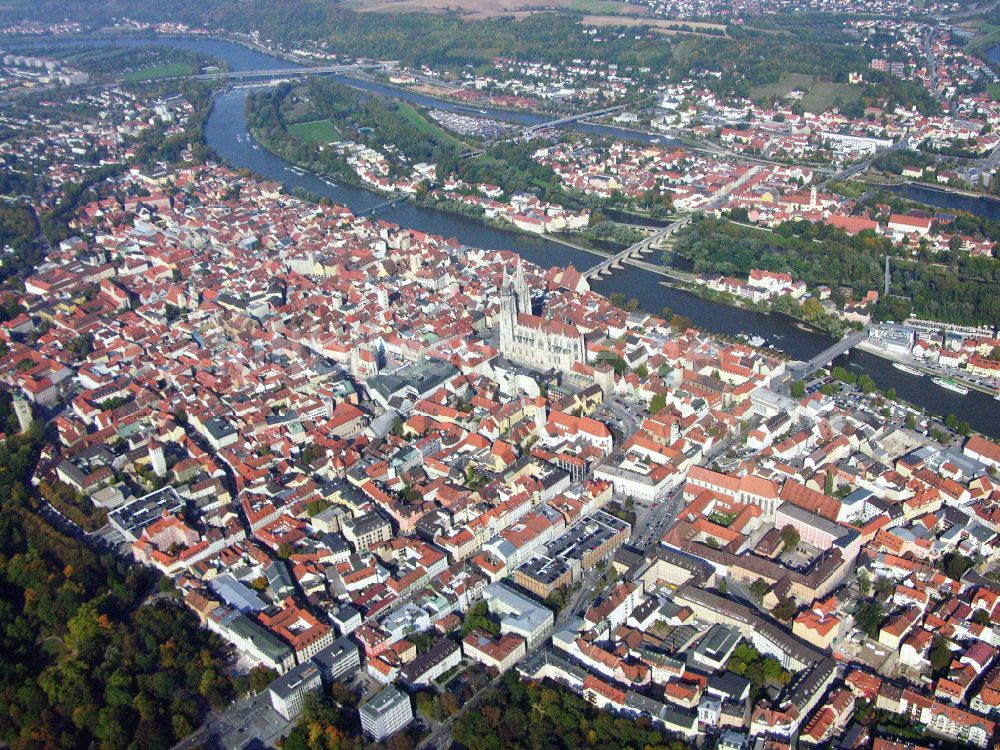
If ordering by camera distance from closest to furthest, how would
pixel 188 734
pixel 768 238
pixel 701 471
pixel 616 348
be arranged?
1. pixel 188 734
2. pixel 701 471
3. pixel 616 348
4. pixel 768 238

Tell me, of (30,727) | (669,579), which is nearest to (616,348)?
(669,579)

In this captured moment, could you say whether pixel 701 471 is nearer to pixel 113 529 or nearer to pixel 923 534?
pixel 923 534

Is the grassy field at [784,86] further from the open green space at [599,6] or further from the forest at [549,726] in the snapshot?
the forest at [549,726]

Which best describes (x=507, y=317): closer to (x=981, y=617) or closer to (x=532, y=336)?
(x=532, y=336)

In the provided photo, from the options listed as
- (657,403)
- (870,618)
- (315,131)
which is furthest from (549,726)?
(315,131)

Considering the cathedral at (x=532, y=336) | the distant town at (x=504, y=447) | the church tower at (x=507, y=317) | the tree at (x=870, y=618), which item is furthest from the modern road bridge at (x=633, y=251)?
the tree at (x=870, y=618)

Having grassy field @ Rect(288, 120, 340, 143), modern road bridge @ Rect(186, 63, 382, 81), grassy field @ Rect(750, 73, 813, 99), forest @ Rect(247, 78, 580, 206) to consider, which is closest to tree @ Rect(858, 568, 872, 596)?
forest @ Rect(247, 78, 580, 206)
